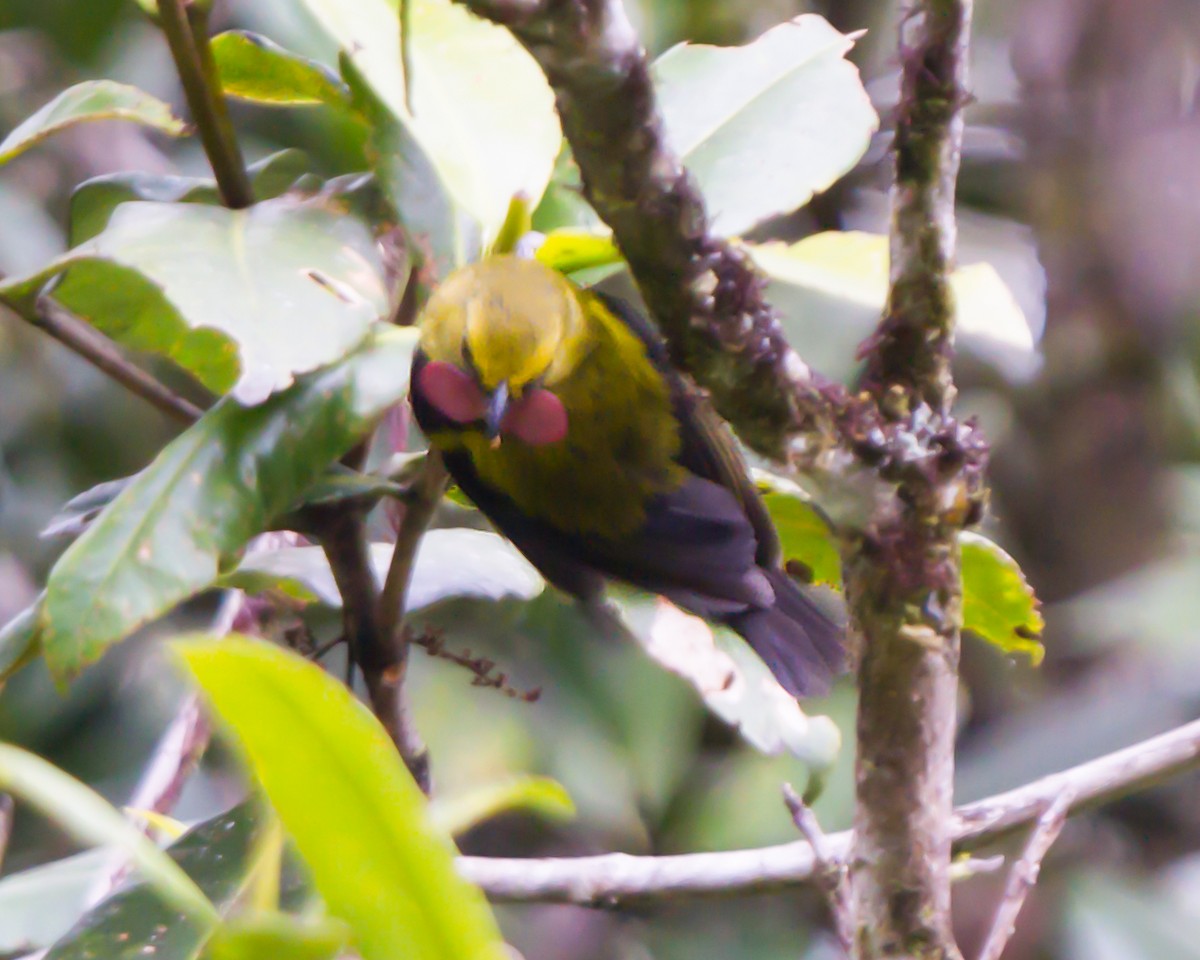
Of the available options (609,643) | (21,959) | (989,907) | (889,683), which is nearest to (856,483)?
(889,683)

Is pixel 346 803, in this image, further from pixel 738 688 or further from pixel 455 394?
pixel 455 394

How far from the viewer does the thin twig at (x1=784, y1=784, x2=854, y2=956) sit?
95 cm

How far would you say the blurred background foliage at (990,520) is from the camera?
2.45m

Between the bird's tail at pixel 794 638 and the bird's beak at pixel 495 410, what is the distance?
35cm

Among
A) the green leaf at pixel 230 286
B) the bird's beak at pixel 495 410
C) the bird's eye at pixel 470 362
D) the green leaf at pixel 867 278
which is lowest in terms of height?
the bird's beak at pixel 495 410

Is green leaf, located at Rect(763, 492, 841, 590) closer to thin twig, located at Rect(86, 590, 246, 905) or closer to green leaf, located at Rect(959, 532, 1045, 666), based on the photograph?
green leaf, located at Rect(959, 532, 1045, 666)

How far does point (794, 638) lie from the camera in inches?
61.5

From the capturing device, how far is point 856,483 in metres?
0.91

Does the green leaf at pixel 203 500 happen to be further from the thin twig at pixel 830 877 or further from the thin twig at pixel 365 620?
the thin twig at pixel 830 877

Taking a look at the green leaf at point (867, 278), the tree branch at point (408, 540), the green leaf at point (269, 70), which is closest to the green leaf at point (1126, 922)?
the green leaf at point (867, 278)

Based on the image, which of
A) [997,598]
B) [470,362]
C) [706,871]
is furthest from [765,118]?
[706,871]

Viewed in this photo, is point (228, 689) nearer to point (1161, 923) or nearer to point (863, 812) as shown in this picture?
point (863, 812)

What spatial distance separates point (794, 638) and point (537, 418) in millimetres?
397

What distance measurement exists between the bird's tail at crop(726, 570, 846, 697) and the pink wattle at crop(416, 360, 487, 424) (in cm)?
38
